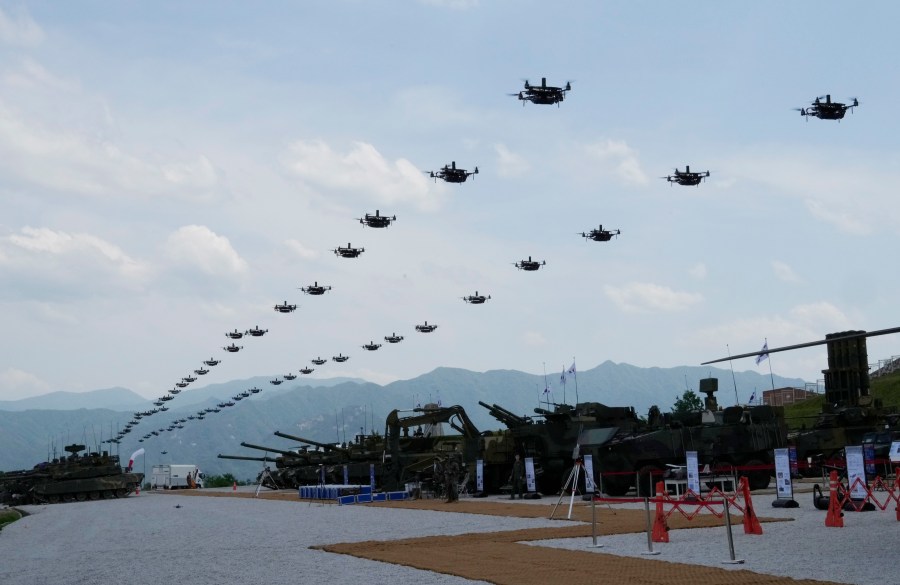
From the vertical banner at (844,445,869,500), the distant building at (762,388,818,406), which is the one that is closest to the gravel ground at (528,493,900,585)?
the vertical banner at (844,445,869,500)

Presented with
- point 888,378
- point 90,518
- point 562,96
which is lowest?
point 90,518

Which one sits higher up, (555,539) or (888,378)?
(888,378)

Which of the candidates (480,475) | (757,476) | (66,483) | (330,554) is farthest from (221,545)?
(66,483)

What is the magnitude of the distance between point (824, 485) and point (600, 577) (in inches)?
915

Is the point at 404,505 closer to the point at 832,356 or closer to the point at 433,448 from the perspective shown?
the point at 433,448

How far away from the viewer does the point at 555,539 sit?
19578 mm

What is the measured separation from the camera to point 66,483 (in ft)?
192

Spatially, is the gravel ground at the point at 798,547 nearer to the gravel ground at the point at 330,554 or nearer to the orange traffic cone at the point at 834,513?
the gravel ground at the point at 330,554

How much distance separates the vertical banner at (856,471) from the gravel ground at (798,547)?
86cm

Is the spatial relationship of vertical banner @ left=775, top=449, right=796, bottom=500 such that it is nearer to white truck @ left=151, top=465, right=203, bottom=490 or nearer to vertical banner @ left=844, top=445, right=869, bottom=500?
vertical banner @ left=844, top=445, right=869, bottom=500

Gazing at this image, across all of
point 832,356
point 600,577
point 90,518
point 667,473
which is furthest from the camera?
point 832,356

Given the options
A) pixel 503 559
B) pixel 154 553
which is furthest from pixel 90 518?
pixel 503 559

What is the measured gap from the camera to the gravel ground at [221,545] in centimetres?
1505

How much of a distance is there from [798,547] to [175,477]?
2883 inches
